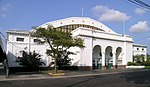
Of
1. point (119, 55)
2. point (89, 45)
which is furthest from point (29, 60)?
point (119, 55)

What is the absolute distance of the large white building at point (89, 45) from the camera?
4364 cm

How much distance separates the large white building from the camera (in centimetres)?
4364

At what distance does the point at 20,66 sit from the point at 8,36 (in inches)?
260

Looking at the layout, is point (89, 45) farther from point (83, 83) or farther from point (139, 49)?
point (139, 49)

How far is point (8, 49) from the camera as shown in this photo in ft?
138

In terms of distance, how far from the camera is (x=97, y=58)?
174ft

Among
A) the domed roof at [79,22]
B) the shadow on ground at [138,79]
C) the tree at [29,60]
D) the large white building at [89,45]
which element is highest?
the domed roof at [79,22]

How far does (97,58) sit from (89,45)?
687 centimetres

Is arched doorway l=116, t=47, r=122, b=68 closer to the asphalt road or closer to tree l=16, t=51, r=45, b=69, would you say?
tree l=16, t=51, r=45, b=69


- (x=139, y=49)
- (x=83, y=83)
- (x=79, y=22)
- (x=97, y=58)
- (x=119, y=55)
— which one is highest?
(x=79, y=22)

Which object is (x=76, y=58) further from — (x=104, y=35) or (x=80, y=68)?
(x=104, y=35)

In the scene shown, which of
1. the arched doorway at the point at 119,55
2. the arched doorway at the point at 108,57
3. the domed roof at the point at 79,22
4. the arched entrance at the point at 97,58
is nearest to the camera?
the arched entrance at the point at 97,58

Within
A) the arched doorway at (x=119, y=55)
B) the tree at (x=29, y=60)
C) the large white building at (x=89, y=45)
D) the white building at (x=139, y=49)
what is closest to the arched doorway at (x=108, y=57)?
the large white building at (x=89, y=45)

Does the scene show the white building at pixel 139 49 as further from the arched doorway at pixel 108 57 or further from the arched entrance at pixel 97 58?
the arched entrance at pixel 97 58
